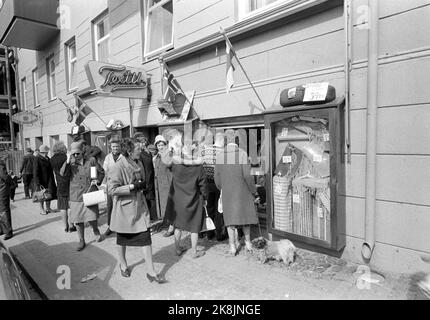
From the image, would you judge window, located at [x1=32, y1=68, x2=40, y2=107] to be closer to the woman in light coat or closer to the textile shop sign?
the textile shop sign

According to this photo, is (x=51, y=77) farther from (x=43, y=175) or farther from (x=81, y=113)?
(x=43, y=175)

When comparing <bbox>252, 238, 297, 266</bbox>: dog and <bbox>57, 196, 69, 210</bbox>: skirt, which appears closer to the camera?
<bbox>252, 238, 297, 266</bbox>: dog

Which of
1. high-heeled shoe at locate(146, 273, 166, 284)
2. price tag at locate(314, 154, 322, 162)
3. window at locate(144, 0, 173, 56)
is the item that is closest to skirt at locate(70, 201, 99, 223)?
high-heeled shoe at locate(146, 273, 166, 284)

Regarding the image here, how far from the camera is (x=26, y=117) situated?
13844 millimetres

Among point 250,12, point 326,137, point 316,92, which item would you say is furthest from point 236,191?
point 250,12

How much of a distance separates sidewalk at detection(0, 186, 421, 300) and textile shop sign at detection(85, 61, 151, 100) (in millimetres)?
3042

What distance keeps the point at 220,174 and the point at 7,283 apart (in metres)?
2.78

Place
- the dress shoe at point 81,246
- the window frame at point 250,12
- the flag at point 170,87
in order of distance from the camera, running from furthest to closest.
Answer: the flag at point 170,87 < the dress shoe at point 81,246 < the window frame at point 250,12

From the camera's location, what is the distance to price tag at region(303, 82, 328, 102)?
12.2 feet

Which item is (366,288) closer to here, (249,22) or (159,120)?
(249,22)

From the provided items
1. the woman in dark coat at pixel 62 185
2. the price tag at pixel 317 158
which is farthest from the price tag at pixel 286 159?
the woman in dark coat at pixel 62 185

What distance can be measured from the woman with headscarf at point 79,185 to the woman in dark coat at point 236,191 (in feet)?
7.14

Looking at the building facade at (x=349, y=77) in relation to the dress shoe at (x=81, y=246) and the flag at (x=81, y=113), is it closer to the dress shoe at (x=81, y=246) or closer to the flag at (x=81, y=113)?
the dress shoe at (x=81, y=246)

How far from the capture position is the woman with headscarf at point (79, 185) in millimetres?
4859
